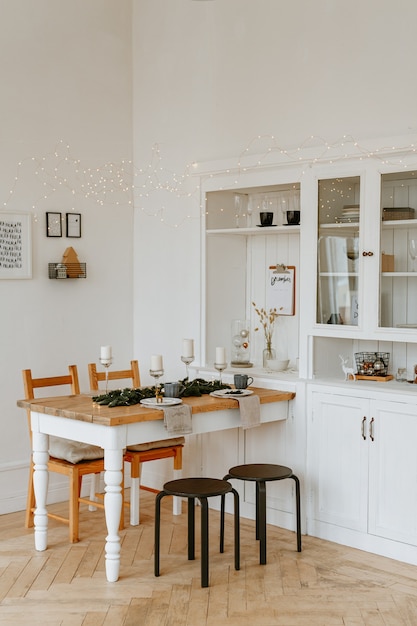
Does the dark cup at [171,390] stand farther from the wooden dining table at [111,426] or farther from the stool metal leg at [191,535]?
the stool metal leg at [191,535]

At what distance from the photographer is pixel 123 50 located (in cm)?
564

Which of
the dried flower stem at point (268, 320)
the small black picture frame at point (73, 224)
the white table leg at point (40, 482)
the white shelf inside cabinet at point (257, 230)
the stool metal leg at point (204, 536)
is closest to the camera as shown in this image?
the stool metal leg at point (204, 536)

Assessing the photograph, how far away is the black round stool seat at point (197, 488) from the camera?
387 cm

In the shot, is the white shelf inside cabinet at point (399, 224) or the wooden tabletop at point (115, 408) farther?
the white shelf inside cabinet at point (399, 224)

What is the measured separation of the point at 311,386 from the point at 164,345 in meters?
1.29

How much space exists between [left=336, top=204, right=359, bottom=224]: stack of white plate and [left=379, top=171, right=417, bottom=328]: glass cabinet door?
15 centimetres

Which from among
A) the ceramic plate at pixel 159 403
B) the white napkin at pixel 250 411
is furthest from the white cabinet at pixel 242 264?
the ceramic plate at pixel 159 403

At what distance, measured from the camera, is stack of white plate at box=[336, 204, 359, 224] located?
14.3 feet

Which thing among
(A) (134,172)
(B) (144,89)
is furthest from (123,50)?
(A) (134,172)

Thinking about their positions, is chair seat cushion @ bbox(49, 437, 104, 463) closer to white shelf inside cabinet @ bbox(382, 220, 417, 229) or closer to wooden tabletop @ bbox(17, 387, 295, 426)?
wooden tabletop @ bbox(17, 387, 295, 426)

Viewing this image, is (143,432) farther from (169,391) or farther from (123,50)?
(123,50)

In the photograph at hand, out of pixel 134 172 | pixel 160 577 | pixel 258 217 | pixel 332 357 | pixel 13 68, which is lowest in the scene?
pixel 160 577

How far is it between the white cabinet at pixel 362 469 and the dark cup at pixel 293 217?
98 cm

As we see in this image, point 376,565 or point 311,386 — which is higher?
point 311,386
